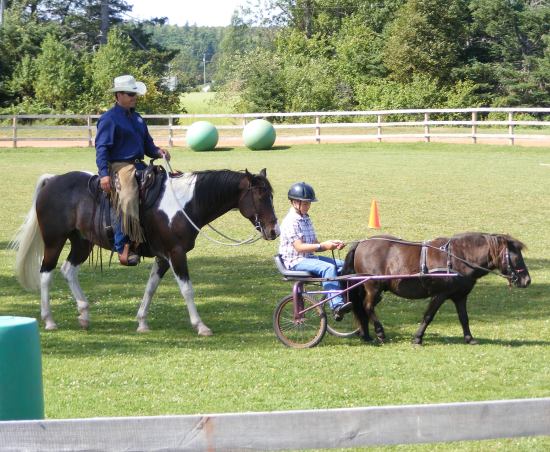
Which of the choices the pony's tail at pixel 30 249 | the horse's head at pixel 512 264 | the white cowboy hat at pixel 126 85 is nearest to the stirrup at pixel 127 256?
the pony's tail at pixel 30 249

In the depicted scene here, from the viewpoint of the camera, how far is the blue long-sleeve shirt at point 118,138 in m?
10.9

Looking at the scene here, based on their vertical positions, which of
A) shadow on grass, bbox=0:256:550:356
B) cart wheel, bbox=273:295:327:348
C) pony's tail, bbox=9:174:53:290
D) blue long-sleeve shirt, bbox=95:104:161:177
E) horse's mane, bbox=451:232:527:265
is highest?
blue long-sleeve shirt, bbox=95:104:161:177

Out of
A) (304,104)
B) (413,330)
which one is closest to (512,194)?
(413,330)

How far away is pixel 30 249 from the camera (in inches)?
455

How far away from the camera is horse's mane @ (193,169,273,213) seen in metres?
10.7

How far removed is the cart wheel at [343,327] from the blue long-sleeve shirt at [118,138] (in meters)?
2.79

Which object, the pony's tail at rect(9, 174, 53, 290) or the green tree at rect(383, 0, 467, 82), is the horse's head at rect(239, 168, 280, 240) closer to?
the pony's tail at rect(9, 174, 53, 290)

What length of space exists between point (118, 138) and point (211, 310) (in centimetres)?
A: 242

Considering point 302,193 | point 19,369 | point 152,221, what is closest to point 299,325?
point 302,193

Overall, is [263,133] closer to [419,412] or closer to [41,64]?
[41,64]

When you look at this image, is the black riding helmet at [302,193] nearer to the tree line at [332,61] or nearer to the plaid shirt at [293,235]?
the plaid shirt at [293,235]

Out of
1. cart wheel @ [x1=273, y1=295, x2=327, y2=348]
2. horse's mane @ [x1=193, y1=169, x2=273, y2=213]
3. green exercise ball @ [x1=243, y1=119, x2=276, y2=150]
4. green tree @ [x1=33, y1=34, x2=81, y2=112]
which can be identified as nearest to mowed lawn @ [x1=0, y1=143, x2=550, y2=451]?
cart wheel @ [x1=273, y1=295, x2=327, y2=348]

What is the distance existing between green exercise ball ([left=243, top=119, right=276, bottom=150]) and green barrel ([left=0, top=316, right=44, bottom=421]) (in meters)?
32.5

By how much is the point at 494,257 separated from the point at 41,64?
160ft
